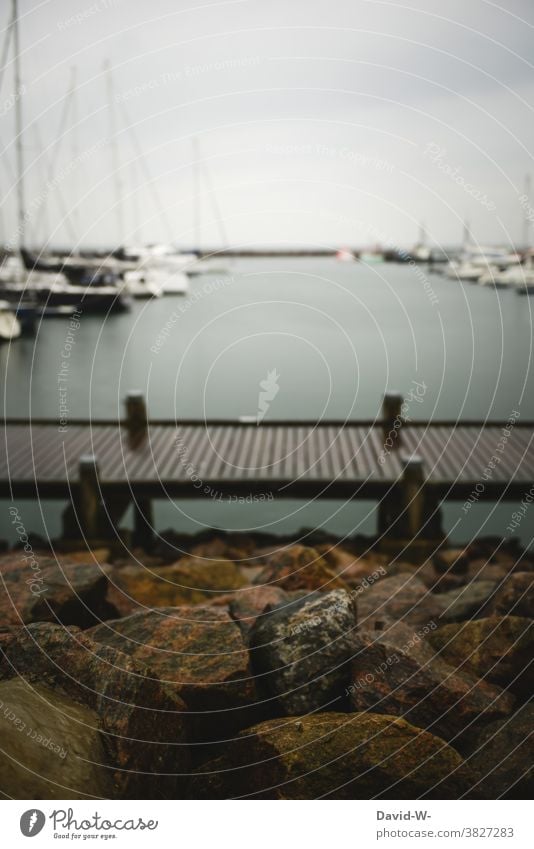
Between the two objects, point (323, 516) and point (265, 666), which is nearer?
point (265, 666)

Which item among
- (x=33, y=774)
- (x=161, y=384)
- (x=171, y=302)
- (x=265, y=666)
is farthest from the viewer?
(x=171, y=302)

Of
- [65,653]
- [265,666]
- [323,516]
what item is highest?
[65,653]

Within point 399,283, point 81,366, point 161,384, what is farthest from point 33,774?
point 399,283

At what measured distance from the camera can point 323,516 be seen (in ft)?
44.3

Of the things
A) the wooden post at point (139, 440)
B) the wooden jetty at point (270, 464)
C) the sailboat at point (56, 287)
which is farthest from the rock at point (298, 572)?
the sailboat at point (56, 287)

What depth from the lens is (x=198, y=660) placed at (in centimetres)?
438

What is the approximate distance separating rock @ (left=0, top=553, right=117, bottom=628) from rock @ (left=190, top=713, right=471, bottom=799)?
1656mm

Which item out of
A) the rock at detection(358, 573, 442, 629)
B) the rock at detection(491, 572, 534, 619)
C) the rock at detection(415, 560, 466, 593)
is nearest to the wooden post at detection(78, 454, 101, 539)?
the rock at detection(415, 560, 466, 593)

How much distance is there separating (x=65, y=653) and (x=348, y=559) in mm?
5887

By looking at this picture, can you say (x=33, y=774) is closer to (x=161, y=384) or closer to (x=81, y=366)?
(x=161, y=384)

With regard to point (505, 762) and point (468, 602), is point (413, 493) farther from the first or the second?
point (505, 762)

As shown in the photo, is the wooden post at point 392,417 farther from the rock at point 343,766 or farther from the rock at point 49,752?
the rock at point 49,752

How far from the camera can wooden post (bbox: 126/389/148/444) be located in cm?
1205
